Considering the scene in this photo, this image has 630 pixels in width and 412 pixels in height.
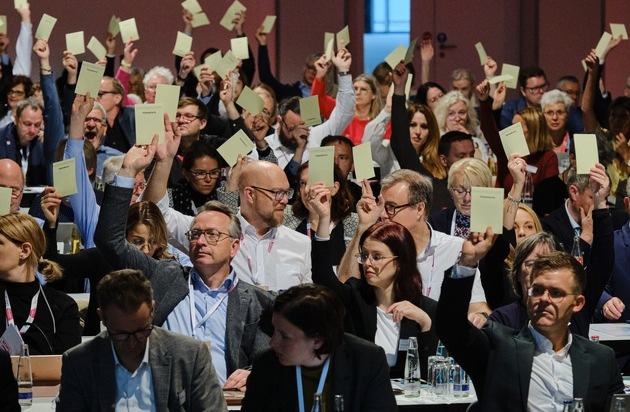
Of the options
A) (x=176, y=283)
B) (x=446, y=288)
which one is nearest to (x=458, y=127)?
(x=176, y=283)

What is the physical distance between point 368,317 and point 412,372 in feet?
1.10

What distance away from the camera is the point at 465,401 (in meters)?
4.84

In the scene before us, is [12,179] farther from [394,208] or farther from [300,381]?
[300,381]

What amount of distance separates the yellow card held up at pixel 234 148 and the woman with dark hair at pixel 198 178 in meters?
0.43

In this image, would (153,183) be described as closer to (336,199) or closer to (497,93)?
(336,199)

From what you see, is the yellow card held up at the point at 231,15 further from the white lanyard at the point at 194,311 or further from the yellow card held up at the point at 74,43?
the white lanyard at the point at 194,311

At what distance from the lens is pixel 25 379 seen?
184 inches

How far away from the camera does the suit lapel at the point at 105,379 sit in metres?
4.19

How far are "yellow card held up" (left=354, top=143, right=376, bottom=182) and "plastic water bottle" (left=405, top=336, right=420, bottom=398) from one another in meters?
1.79

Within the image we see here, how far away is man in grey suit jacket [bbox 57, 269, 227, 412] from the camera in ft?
13.5

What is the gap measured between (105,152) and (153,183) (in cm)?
254

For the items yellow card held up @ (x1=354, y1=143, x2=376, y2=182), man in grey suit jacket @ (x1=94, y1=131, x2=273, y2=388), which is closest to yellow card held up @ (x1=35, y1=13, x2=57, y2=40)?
yellow card held up @ (x1=354, y1=143, x2=376, y2=182)

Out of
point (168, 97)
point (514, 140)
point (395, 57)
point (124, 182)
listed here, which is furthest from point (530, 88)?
point (124, 182)

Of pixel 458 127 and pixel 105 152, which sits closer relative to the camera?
pixel 105 152
